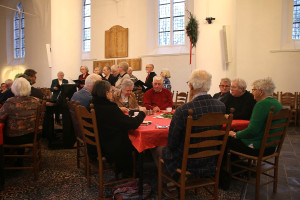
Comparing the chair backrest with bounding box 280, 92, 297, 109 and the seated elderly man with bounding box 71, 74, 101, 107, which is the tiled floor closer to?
the seated elderly man with bounding box 71, 74, 101, 107

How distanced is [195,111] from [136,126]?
0.73m

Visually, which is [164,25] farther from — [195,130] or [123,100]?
[195,130]

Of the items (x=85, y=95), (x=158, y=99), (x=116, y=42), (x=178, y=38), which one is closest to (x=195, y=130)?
(x=85, y=95)

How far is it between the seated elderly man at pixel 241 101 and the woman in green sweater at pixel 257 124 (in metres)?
0.63

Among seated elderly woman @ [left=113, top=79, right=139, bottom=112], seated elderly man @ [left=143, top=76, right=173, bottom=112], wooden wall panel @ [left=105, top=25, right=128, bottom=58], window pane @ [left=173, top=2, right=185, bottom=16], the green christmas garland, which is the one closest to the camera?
seated elderly woman @ [left=113, top=79, right=139, bottom=112]

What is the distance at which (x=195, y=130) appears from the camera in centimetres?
223

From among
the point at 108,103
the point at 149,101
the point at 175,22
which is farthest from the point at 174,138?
the point at 175,22

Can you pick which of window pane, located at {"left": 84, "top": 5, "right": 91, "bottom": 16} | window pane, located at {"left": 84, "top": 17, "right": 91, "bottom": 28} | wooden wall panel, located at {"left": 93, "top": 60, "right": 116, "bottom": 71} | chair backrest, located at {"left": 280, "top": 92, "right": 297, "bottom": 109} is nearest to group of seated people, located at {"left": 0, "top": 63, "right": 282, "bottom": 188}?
chair backrest, located at {"left": 280, "top": 92, "right": 297, "bottom": 109}

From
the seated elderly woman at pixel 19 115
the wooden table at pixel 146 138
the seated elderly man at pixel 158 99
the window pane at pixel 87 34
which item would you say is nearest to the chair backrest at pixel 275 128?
the wooden table at pixel 146 138

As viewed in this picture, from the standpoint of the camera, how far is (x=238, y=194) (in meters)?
3.04

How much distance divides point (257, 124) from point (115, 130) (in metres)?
1.46

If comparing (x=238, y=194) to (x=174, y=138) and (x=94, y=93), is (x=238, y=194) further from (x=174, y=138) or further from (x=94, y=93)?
(x=94, y=93)

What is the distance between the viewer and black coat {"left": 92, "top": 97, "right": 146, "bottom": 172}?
2.73 m

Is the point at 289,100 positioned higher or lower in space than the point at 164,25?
lower
